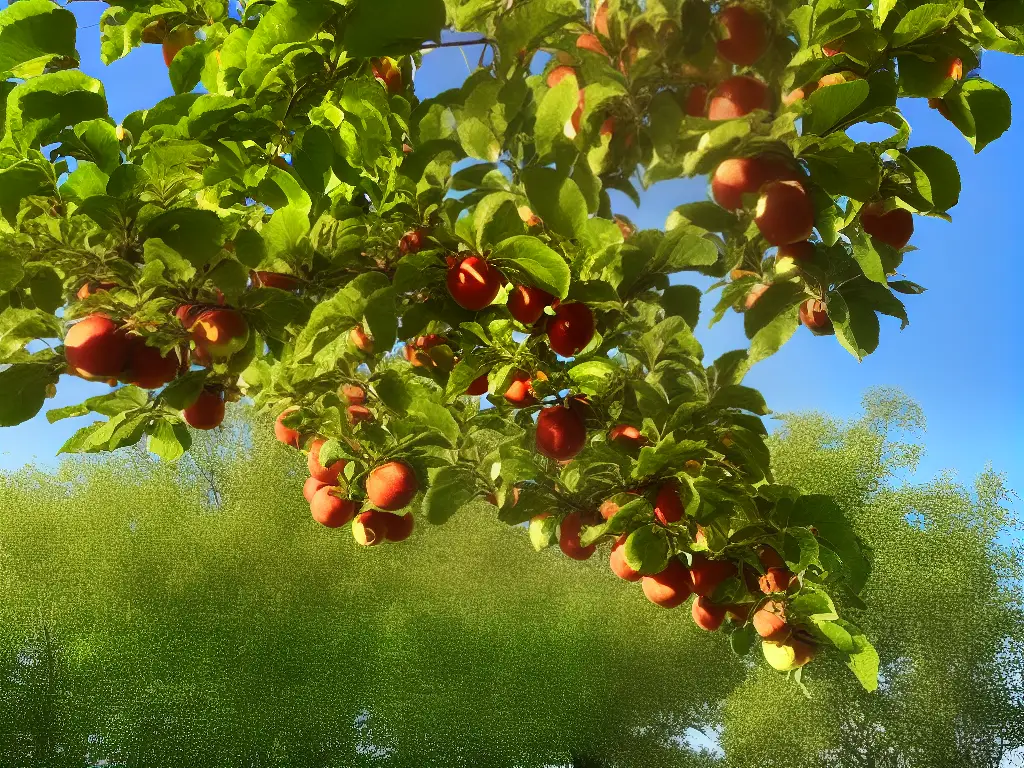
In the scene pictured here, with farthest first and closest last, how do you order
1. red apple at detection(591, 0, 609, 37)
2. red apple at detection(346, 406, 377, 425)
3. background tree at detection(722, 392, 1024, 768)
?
background tree at detection(722, 392, 1024, 768)
red apple at detection(346, 406, 377, 425)
red apple at detection(591, 0, 609, 37)

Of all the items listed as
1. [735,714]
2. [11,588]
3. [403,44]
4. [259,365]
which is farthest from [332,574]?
[403,44]

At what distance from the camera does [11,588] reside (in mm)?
17875

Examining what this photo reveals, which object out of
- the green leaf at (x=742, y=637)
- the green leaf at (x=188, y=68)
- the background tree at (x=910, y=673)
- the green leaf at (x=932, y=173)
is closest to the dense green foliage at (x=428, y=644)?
the background tree at (x=910, y=673)

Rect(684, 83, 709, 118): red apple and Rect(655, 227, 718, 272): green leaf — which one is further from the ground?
Rect(684, 83, 709, 118): red apple

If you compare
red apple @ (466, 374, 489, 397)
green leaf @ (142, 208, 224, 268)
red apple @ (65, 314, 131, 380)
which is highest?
green leaf @ (142, 208, 224, 268)

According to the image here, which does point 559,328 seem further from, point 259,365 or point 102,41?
point 102,41

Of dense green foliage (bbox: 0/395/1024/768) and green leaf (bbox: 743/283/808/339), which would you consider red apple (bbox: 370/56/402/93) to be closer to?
green leaf (bbox: 743/283/808/339)

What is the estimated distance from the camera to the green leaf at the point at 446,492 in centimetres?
237

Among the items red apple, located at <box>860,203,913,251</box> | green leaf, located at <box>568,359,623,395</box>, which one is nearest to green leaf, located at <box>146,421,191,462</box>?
green leaf, located at <box>568,359,623,395</box>

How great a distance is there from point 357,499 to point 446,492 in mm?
381

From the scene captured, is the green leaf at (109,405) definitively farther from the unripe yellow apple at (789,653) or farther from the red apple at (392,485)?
the unripe yellow apple at (789,653)

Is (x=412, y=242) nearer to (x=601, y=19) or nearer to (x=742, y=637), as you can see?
(x=601, y=19)

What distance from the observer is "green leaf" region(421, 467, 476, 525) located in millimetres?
2371

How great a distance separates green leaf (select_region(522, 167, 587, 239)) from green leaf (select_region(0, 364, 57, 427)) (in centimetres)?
134
